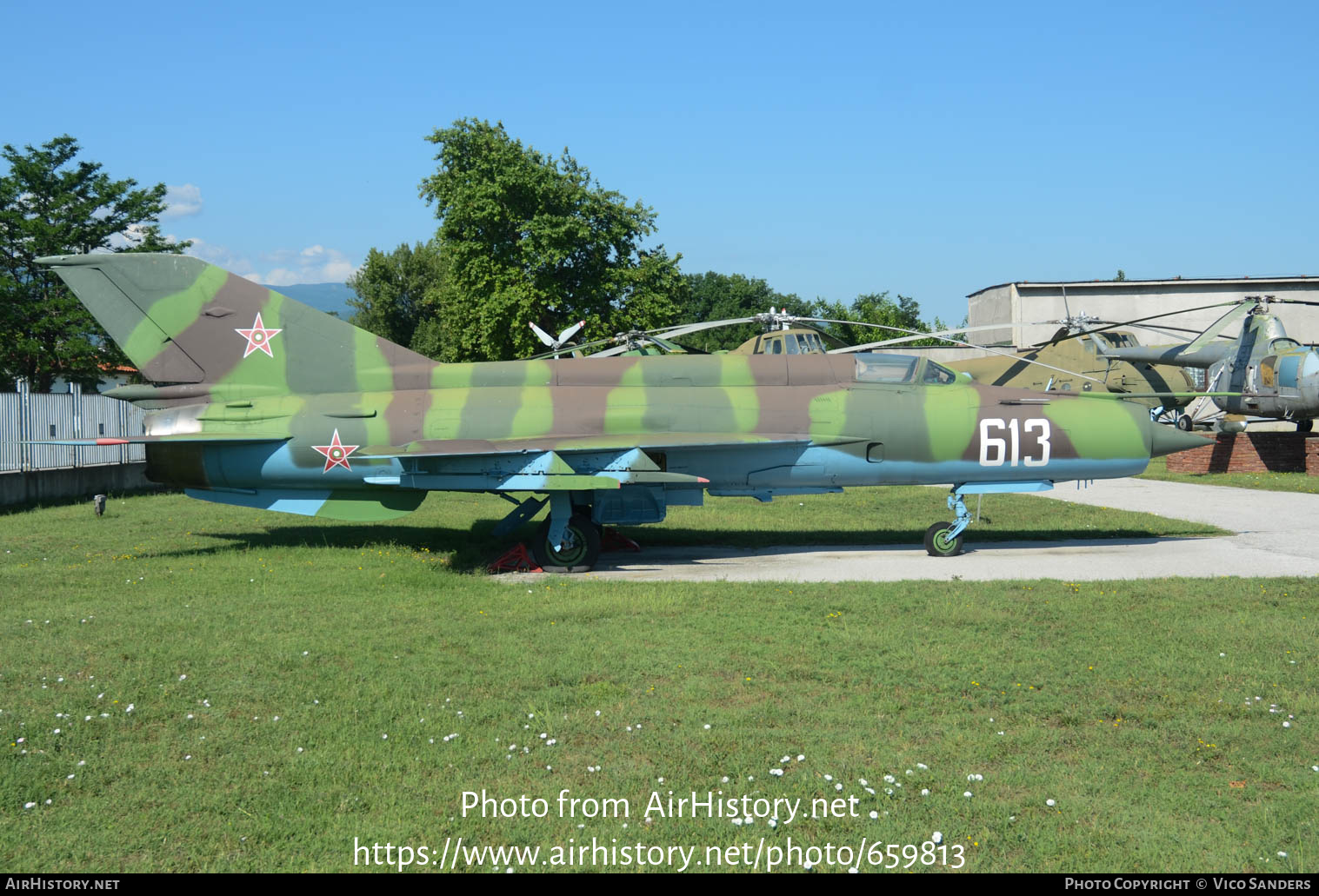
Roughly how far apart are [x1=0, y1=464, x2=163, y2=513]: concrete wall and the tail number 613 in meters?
16.4

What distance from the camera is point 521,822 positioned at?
17.5 feet

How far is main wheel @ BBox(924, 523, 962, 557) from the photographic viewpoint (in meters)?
14.2

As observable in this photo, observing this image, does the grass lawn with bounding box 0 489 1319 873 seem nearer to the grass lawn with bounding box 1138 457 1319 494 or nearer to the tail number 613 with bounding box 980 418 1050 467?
the tail number 613 with bounding box 980 418 1050 467

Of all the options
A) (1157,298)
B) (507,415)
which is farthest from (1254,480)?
(1157,298)

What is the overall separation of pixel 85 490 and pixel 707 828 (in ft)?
73.0

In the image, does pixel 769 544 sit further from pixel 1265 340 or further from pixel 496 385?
pixel 1265 340

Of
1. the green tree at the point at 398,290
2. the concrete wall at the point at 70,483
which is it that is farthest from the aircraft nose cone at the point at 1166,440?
the green tree at the point at 398,290

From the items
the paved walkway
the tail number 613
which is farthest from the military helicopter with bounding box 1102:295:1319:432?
the tail number 613

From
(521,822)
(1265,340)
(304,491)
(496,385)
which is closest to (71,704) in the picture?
(521,822)

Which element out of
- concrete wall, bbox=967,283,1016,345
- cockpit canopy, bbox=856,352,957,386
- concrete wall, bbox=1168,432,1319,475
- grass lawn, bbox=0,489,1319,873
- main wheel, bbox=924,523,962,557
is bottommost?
grass lawn, bbox=0,489,1319,873

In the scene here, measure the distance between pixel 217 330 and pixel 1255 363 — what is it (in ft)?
88.8

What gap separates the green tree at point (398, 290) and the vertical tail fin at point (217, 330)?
66834 millimetres

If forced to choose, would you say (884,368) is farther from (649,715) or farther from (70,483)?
(70,483)

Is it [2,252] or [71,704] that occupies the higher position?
[2,252]
